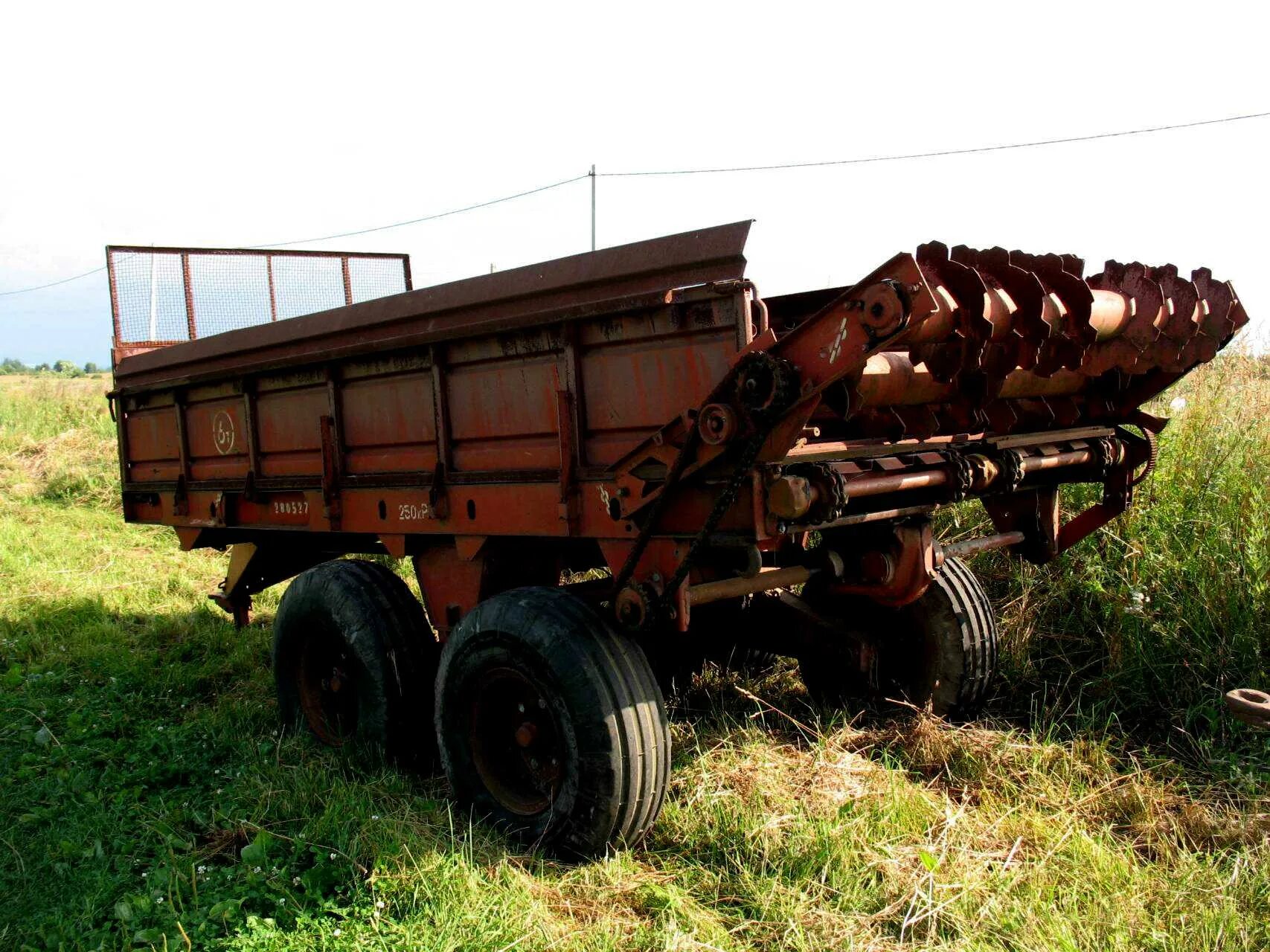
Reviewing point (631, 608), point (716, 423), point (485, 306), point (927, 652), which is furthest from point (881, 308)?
point (927, 652)

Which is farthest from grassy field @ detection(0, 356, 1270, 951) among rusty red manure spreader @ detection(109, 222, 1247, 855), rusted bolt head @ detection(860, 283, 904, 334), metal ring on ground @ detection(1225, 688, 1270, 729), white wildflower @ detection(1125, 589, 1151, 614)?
rusted bolt head @ detection(860, 283, 904, 334)

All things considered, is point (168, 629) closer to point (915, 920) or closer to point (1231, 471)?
point (915, 920)

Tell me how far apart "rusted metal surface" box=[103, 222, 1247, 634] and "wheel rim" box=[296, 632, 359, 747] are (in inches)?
22.4

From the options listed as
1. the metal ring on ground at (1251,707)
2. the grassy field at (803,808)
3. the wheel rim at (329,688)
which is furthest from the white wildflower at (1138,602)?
the wheel rim at (329,688)

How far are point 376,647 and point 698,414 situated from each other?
2.14 m

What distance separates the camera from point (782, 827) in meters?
3.48

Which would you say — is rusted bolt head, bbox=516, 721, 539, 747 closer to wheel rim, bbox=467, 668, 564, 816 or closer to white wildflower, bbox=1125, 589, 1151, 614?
wheel rim, bbox=467, 668, 564, 816

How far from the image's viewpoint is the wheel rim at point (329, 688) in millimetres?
4676

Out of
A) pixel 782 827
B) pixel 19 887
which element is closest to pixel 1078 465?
pixel 782 827

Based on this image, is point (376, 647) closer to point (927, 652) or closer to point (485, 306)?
point (485, 306)

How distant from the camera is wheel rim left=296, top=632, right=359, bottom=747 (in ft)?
15.3

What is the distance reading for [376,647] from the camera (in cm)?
435

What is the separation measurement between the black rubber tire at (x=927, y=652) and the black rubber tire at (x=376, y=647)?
5.89ft

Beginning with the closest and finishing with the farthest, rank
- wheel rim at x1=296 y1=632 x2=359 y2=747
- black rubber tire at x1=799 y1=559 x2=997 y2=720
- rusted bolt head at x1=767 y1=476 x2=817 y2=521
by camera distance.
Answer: rusted bolt head at x1=767 y1=476 x2=817 y2=521
black rubber tire at x1=799 y1=559 x2=997 y2=720
wheel rim at x1=296 y1=632 x2=359 y2=747
